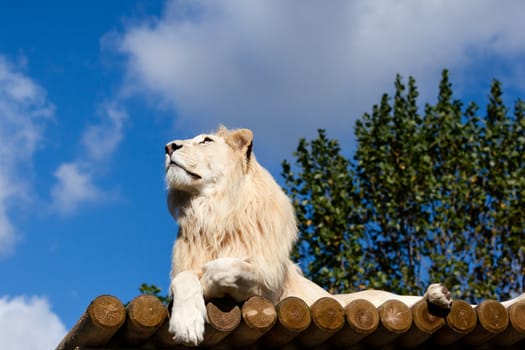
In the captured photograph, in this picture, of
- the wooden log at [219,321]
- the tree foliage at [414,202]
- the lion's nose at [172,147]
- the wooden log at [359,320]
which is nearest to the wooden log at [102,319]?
the wooden log at [219,321]

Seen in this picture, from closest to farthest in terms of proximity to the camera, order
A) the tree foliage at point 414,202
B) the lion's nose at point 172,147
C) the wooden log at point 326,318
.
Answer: the wooden log at point 326,318
the lion's nose at point 172,147
the tree foliage at point 414,202

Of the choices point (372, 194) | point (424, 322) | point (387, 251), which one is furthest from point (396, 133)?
point (424, 322)

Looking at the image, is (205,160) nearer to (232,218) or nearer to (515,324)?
(232,218)

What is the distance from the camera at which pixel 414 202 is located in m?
11.1

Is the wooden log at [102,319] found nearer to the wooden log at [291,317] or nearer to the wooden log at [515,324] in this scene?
the wooden log at [291,317]

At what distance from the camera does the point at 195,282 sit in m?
4.12

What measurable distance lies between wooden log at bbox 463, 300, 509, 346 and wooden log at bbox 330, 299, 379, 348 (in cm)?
57

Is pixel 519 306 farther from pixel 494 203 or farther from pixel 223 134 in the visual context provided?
pixel 494 203

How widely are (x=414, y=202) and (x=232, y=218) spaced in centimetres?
678

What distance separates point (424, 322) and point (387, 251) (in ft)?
23.1

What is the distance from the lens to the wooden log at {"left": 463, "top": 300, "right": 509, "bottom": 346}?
426 cm

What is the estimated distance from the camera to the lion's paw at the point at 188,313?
378cm

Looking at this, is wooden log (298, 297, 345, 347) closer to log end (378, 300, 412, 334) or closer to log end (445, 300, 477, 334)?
log end (378, 300, 412, 334)

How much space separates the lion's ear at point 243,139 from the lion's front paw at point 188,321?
4.49ft
